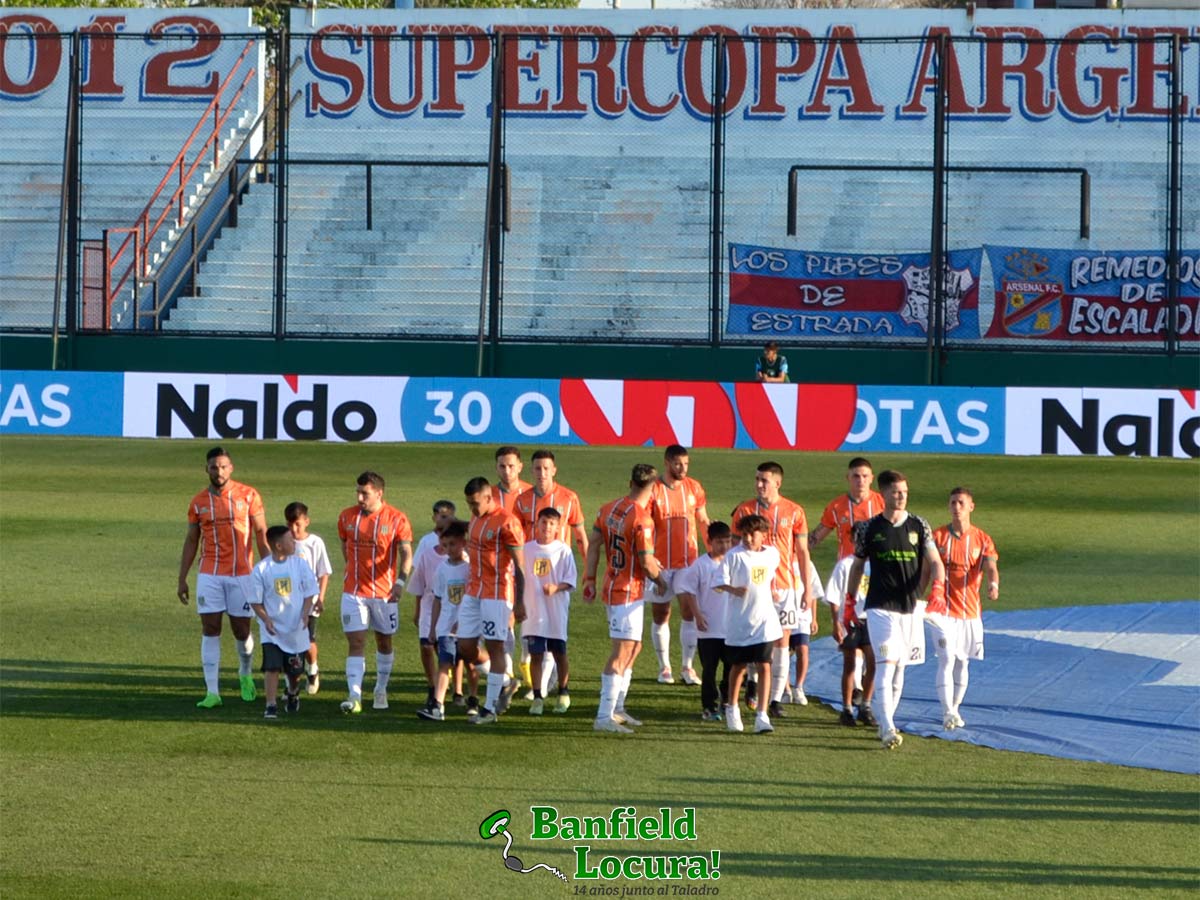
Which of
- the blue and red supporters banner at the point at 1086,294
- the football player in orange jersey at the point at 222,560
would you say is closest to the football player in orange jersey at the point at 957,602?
the football player in orange jersey at the point at 222,560

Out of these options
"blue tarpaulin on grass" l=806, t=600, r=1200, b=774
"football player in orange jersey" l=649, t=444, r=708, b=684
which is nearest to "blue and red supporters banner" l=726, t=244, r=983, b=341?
"blue tarpaulin on grass" l=806, t=600, r=1200, b=774

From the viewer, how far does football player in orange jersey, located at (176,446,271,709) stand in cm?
1273

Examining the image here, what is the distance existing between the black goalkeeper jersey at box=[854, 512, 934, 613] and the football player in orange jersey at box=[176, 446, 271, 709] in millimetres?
4665

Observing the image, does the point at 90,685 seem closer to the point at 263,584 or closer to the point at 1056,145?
the point at 263,584

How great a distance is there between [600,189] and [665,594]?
2442cm

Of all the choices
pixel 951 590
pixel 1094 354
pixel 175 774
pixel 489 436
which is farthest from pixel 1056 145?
pixel 175 774

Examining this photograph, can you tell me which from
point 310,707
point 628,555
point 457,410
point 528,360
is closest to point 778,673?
point 628,555

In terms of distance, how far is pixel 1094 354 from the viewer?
2930 cm

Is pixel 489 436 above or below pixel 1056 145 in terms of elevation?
below

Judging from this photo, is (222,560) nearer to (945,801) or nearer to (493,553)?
(493,553)

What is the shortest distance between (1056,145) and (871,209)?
5051mm

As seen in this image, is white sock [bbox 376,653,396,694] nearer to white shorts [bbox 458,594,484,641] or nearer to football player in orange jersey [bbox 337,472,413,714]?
football player in orange jersey [bbox 337,472,413,714]

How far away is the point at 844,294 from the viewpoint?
33719 millimetres

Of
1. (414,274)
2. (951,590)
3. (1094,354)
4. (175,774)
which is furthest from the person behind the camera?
(414,274)
